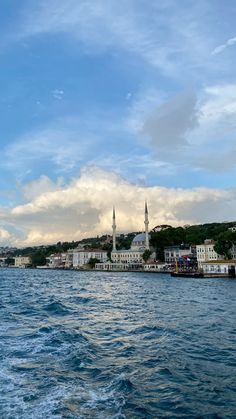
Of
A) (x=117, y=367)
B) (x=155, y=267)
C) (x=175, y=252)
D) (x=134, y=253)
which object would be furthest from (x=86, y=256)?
(x=117, y=367)

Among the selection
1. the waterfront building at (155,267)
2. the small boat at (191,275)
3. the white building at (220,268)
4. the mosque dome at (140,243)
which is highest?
the mosque dome at (140,243)


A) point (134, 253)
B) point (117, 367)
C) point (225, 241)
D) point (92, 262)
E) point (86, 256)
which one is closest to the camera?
point (117, 367)

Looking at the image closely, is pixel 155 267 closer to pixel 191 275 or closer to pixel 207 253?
pixel 207 253

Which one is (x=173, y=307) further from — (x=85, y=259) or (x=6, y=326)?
(x=85, y=259)

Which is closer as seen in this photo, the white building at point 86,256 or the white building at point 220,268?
the white building at point 220,268

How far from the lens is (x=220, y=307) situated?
2856 cm

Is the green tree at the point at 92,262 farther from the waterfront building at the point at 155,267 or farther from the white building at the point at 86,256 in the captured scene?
the waterfront building at the point at 155,267

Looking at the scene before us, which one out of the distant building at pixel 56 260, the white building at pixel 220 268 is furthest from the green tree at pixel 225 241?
the distant building at pixel 56 260

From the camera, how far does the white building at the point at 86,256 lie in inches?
6255

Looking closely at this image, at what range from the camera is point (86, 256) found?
161875mm

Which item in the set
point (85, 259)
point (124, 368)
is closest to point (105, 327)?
point (124, 368)

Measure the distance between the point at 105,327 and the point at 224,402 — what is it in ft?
36.1

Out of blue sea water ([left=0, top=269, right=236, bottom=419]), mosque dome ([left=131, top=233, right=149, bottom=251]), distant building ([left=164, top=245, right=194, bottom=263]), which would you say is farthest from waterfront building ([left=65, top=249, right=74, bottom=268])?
blue sea water ([left=0, top=269, right=236, bottom=419])

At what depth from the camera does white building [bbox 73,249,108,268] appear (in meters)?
159
